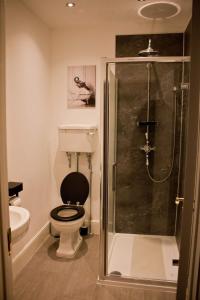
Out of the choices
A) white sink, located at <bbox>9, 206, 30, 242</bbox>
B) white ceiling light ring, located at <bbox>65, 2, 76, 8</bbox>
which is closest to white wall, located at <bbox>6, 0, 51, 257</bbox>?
white ceiling light ring, located at <bbox>65, 2, 76, 8</bbox>

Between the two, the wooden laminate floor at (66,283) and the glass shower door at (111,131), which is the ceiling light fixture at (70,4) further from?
the wooden laminate floor at (66,283)

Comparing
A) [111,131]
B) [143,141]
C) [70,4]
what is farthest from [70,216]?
[70,4]

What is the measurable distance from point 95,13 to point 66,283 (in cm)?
280

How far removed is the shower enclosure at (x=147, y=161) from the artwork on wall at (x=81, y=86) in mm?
384

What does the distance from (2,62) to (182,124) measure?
2509mm

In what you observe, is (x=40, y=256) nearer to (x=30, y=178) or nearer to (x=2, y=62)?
(x=30, y=178)

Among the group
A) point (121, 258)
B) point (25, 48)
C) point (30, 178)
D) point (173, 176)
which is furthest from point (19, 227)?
point (173, 176)

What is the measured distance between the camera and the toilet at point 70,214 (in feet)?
9.17

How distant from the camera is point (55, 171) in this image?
3.56 metres

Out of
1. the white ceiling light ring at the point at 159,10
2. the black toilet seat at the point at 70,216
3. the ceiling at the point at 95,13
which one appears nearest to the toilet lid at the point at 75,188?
the black toilet seat at the point at 70,216

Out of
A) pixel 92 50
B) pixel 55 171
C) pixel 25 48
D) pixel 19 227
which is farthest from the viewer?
pixel 55 171

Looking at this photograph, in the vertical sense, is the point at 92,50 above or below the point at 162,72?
above

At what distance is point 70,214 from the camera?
312 centimetres

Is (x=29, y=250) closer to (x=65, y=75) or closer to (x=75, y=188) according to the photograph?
(x=75, y=188)
